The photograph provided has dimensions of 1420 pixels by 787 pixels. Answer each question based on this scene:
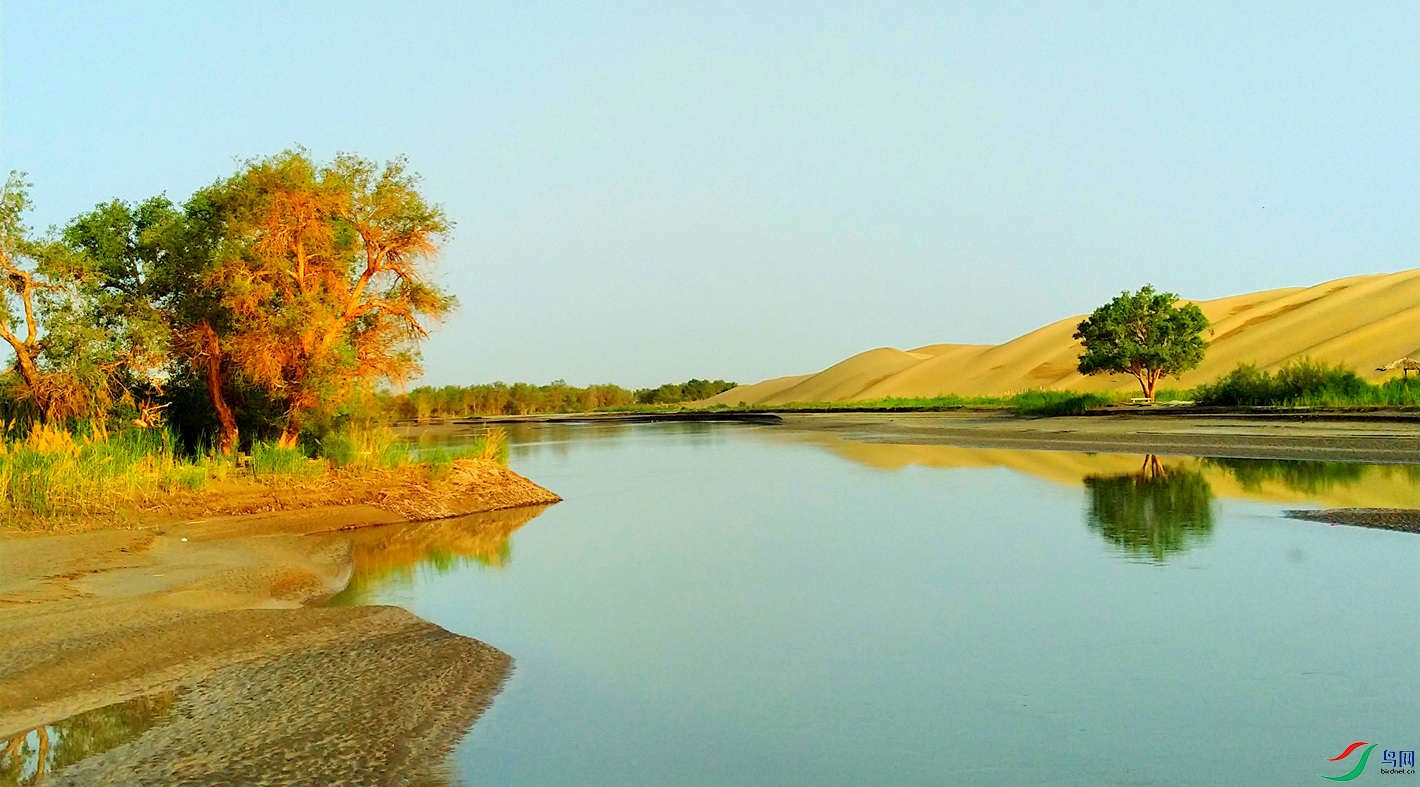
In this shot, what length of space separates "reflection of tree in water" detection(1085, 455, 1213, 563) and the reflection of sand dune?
0.59 m

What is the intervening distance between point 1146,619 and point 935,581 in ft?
9.12

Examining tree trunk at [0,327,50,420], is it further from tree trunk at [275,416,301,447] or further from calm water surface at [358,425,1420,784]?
calm water surface at [358,425,1420,784]

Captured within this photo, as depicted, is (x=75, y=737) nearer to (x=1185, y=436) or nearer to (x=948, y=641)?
(x=948, y=641)

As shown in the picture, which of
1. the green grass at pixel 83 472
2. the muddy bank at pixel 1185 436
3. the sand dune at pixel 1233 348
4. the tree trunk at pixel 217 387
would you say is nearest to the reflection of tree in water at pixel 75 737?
the green grass at pixel 83 472

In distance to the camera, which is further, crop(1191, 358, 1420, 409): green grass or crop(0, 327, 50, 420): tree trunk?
crop(1191, 358, 1420, 409): green grass

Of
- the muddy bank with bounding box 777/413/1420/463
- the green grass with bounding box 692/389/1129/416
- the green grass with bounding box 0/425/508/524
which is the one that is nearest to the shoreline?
the muddy bank with bounding box 777/413/1420/463

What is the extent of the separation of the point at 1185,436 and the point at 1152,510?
17445 mm

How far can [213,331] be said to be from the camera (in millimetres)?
20234

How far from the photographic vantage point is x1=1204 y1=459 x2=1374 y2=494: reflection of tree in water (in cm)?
1984

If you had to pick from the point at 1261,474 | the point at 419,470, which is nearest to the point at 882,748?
the point at 419,470

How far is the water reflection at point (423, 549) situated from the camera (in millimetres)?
12625

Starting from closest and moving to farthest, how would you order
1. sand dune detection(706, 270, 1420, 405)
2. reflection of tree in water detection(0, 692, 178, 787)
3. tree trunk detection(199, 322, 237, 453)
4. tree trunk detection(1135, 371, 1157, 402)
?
reflection of tree in water detection(0, 692, 178, 787) → tree trunk detection(199, 322, 237, 453) → tree trunk detection(1135, 371, 1157, 402) → sand dune detection(706, 270, 1420, 405)

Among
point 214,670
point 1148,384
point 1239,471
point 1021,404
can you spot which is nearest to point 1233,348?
point 1021,404

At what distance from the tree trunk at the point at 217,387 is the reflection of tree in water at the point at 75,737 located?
1423 centimetres
